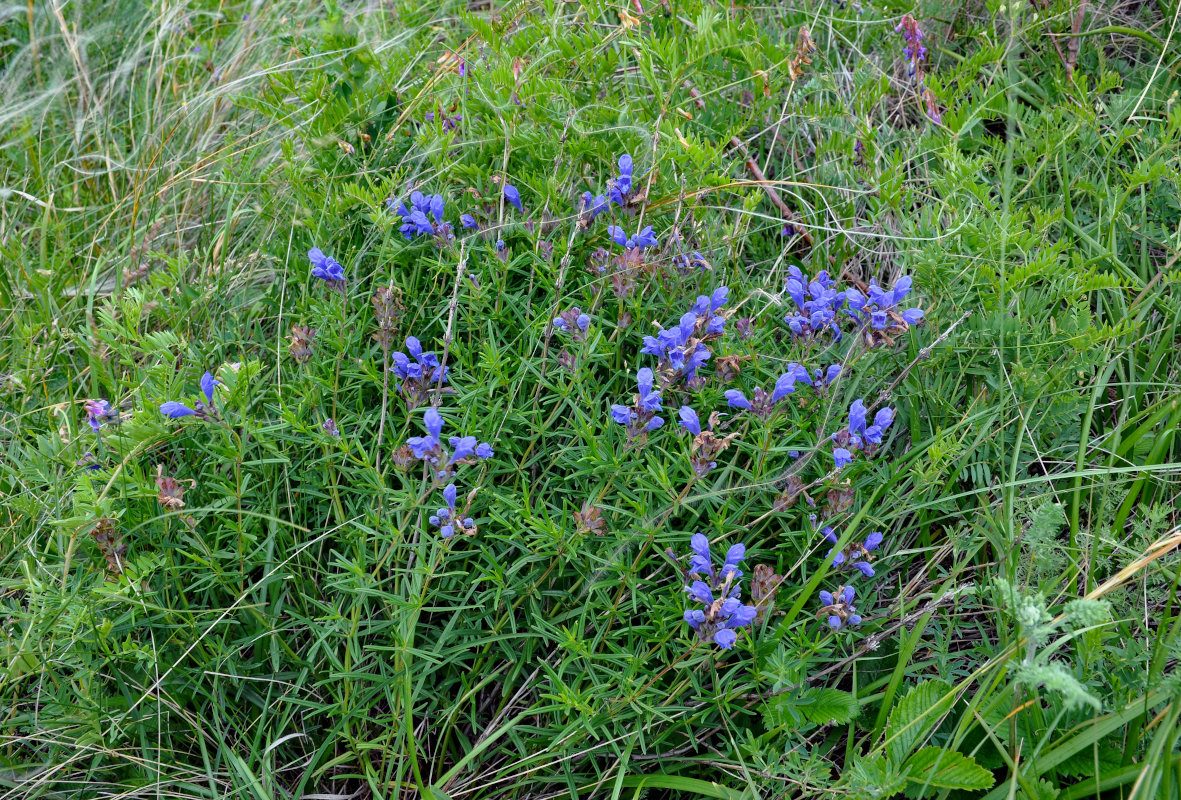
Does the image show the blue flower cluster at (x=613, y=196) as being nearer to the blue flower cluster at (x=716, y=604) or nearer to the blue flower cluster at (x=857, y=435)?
the blue flower cluster at (x=857, y=435)

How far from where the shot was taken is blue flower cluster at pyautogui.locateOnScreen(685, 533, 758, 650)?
2.11m

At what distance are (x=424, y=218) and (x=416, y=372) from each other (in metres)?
0.59

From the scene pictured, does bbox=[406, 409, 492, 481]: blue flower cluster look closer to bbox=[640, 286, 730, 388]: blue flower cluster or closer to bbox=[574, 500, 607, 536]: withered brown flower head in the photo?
bbox=[574, 500, 607, 536]: withered brown flower head

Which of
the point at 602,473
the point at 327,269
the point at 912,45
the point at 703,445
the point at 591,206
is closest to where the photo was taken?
the point at 703,445

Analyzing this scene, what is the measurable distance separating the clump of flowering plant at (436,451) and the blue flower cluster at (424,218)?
78 centimetres

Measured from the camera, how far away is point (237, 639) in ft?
8.44

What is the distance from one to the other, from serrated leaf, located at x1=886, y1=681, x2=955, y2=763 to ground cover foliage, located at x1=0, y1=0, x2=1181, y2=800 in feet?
0.03

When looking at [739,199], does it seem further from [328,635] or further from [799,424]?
[328,635]

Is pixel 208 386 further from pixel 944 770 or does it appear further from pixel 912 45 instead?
pixel 912 45

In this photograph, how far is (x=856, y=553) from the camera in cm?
245

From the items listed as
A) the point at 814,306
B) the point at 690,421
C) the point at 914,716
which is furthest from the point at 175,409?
the point at 914,716

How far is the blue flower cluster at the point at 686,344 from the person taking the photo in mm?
2379

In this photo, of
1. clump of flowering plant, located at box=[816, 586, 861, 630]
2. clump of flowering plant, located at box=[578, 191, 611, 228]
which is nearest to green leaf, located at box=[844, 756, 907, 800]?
clump of flowering plant, located at box=[816, 586, 861, 630]

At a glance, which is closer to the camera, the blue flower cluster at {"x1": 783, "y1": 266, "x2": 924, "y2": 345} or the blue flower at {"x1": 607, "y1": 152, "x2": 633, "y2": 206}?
the blue flower cluster at {"x1": 783, "y1": 266, "x2": 924, "y2": 345}
